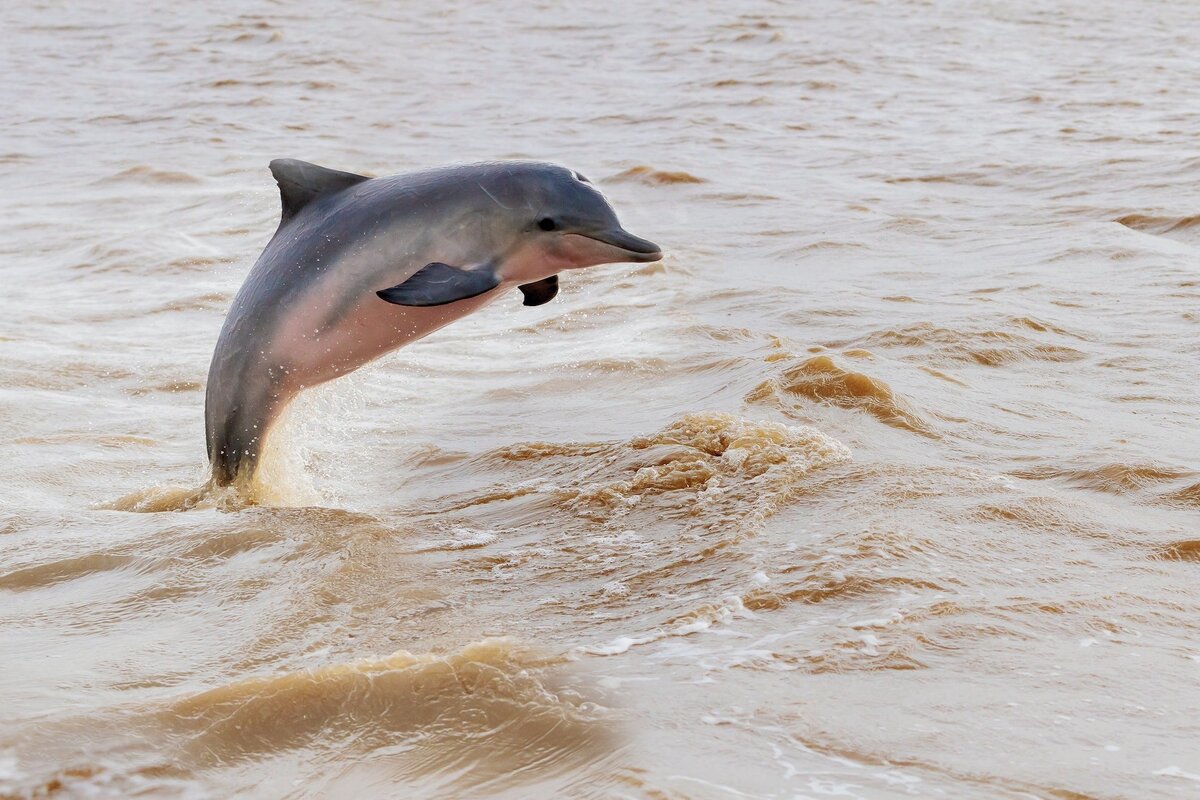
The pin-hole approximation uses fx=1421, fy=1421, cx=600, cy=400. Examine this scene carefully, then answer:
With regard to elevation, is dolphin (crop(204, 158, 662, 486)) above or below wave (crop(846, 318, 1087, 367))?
above

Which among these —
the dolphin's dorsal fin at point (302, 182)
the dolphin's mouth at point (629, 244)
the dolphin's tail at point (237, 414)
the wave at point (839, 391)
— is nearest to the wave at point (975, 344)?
the wave at point (839, 391)

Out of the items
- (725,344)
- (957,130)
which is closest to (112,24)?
(957,130)

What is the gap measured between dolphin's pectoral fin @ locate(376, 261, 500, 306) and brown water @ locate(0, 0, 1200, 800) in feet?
3.05

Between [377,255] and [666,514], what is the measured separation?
5.04ft

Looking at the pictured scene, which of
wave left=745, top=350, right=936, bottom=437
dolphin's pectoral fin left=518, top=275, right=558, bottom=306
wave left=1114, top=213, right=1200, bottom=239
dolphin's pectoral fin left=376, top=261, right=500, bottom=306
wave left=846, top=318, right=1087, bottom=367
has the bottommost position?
wave left=1114, top=213, right=1200, bottom=239

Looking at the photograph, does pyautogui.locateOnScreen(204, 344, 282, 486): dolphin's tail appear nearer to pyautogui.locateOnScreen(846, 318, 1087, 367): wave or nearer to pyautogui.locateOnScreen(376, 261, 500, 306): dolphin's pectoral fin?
pyautogui.locateOnScreen(376, 261, 500, 306): dolphin's pectoral fin

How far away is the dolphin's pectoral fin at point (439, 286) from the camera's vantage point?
525cm

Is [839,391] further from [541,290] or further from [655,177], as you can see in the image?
[655,177]

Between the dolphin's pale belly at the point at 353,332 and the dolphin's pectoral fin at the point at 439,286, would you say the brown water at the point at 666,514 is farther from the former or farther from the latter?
the dolphin's pectoral fin at the point at 439,286

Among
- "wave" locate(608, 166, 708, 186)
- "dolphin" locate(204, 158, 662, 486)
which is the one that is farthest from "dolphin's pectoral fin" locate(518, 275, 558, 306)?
"wave" locate(608, 166, 708, 186)

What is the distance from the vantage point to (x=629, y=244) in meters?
5.64

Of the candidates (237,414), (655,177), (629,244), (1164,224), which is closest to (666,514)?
(629,244)

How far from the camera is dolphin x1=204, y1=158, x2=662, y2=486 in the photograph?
5.63 m

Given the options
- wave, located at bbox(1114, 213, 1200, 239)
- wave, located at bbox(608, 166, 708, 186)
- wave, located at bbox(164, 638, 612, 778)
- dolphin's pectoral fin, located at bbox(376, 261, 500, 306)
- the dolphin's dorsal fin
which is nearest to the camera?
wave, located at bbox(164, 638, 612, 778)
